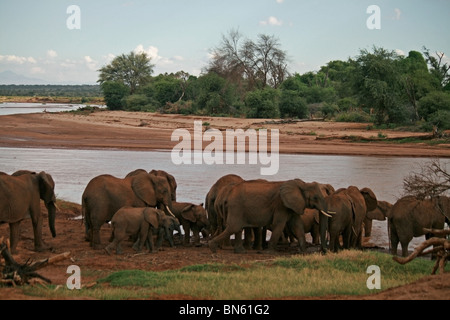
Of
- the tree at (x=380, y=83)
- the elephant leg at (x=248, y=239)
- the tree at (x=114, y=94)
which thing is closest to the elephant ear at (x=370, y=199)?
the elephant leg at (x=248, y=239)

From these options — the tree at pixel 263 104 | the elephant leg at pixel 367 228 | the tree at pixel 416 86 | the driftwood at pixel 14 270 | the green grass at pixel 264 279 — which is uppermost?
the tree at pixel 416 86

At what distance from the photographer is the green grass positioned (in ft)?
28.7

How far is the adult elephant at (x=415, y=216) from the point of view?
12734 millimetres

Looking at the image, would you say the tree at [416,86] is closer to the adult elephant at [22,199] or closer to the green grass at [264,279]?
the green grass at [264,279]

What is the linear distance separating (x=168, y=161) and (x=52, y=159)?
5.29m

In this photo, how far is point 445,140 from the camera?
32.2 metres

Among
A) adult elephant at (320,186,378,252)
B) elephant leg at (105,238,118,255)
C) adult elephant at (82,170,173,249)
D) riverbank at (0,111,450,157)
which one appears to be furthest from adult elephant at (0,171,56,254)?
riverbank at (0,111,450,157)

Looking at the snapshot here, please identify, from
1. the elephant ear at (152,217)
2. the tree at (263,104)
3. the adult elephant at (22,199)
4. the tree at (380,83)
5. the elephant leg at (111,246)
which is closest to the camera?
the adult elephant at (22,199)

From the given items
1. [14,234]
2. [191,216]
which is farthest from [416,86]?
[14,234]

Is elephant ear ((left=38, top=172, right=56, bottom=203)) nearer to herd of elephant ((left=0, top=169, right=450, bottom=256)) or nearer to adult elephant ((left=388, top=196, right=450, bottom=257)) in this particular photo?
herd of elephant ((left=0, top=169, right=450, bottom=256))

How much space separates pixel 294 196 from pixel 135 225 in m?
3.08

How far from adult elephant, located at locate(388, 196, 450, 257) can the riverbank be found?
56.2ft
